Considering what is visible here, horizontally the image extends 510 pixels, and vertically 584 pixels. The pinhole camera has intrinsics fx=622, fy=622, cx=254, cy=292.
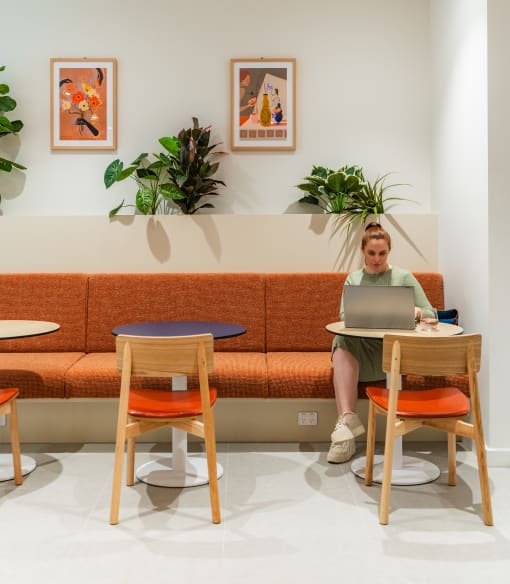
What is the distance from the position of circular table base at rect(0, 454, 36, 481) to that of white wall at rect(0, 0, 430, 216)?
193cm

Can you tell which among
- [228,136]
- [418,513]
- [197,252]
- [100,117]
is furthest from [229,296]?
[418,513]

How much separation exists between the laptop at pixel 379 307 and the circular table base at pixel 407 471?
74cm

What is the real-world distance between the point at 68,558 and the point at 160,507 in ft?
1.73

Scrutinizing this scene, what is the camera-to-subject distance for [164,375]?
2604 millimetres

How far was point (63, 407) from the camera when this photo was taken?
3668 millimetres

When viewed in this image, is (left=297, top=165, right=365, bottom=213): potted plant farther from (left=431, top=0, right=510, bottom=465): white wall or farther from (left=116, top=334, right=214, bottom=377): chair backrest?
(left=116, top=334, right=214, bottom=377): chair backrest

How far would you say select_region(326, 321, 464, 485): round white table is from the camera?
3018 millimetres

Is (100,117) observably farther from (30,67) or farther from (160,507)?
(160,507)

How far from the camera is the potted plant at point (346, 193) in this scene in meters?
4.33

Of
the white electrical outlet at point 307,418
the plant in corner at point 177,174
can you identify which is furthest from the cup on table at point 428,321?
the plant in corner at point 177,174

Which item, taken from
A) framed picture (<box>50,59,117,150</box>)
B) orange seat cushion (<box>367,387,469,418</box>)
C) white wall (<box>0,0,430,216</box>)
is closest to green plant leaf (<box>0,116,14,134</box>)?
white wall (<box>0,0,430,216</box>)

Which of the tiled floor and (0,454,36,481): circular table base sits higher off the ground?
(0,454,36,481): circular table base

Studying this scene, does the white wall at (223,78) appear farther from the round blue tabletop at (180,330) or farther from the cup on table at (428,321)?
the cup on table at (428,321)

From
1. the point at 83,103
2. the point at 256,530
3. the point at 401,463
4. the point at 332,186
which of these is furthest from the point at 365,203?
the point at 256,530
